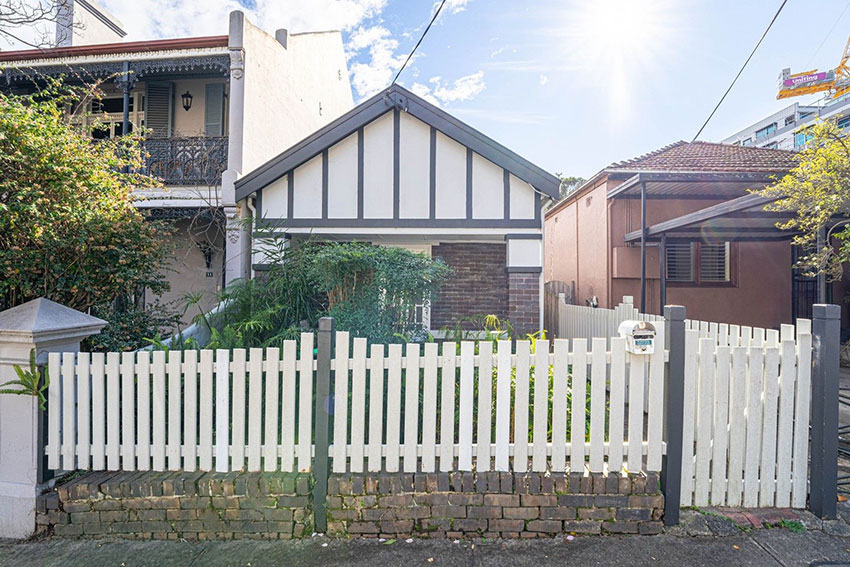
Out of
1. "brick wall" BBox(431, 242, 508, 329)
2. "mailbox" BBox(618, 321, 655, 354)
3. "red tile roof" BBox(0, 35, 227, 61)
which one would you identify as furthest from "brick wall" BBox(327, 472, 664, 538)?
"red tile roof" BBox(0, 35, 227, 61)

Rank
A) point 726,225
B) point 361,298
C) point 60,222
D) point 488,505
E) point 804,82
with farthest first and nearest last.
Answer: point 804,82, point 726,225, point 361,298, point 60,222, point 488,505

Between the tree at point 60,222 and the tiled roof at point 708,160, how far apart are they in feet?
29.7

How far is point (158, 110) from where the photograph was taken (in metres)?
9.91

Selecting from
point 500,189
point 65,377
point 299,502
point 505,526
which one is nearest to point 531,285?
point 500,189

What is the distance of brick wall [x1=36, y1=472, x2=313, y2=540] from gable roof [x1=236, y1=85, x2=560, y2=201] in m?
4.65

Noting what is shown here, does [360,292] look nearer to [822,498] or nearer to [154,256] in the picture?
[154,256]

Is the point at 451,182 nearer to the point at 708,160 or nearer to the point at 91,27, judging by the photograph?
the point at 708,160

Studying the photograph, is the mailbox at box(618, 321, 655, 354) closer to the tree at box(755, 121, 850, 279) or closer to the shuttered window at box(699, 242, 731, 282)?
the tree at box(755, 121, 850, 279)

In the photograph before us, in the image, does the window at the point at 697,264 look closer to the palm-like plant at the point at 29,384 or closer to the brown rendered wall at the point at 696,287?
the brown rendered wall at the point at 696,287

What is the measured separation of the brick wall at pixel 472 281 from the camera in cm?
804

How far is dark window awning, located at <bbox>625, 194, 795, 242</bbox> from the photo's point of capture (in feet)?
21.2

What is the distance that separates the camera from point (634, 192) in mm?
9500

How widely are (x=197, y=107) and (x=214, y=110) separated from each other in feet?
1.79

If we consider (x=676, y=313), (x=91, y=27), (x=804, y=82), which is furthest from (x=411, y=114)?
(x=804, y=82)
